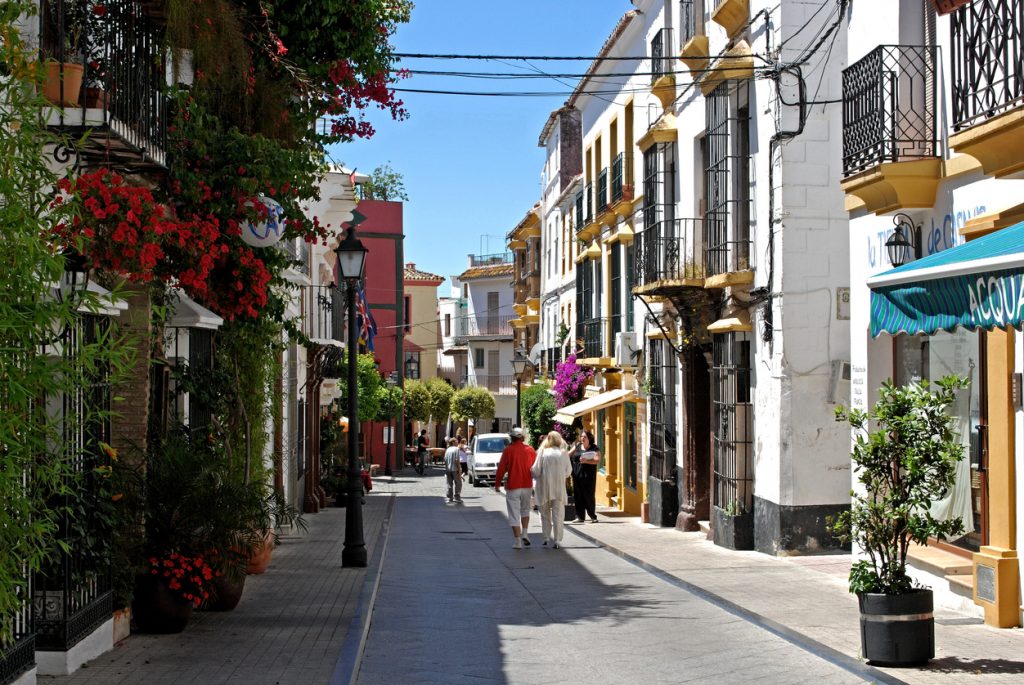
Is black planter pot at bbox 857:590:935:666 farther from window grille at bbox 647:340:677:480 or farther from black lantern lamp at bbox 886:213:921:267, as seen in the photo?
window grille at bbox 647:340:677:480

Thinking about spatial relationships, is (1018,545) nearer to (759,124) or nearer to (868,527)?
(868,527)

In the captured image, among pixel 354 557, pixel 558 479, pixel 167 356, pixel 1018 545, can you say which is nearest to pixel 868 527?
pixel 1018 545

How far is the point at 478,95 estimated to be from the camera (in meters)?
19.0

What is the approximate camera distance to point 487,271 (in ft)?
263

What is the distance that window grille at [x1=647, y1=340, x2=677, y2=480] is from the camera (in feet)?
78.0

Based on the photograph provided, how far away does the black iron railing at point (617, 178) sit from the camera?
98.2 feet

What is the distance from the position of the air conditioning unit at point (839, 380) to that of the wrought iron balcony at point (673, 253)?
3.55 metres

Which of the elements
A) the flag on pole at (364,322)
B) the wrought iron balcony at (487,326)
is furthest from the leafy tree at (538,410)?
the wrought iron balcony at (487,326)

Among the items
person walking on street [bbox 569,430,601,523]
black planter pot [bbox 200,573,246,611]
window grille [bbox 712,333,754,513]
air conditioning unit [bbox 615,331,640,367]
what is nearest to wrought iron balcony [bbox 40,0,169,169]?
black planter pot [bbox 200,573,246,611]

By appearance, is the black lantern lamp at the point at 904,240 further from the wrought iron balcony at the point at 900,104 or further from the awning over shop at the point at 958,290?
the awning over shop at the point at 958,290

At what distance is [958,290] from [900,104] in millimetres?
4734

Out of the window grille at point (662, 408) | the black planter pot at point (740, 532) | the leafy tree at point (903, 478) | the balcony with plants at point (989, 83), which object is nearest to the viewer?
the leafy tree at point (903, 478)

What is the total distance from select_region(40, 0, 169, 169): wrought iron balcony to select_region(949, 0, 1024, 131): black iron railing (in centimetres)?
703

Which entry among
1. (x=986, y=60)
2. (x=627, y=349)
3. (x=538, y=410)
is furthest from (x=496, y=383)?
(x=986, y=60)
